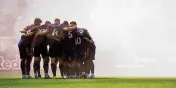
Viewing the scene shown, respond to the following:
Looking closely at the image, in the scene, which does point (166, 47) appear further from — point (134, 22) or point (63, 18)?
point (63, 18)

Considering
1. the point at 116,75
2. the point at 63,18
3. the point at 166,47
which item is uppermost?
the point at 63,18

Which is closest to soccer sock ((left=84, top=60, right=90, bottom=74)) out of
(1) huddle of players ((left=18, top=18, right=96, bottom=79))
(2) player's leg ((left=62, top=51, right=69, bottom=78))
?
(1) huddle of players ((left=18, top=18, right=96, bottom=79))

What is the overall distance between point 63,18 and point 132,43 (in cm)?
125

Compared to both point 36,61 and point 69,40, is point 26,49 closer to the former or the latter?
point 36,61

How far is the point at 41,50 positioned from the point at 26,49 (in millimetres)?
229

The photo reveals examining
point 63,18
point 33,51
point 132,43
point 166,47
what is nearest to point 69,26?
point 63,18

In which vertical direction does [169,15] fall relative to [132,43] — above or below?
above

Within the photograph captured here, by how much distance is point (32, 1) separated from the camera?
7297 mm

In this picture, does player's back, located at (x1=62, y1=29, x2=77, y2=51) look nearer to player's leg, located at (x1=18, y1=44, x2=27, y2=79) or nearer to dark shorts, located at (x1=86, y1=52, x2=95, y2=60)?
dark shorts, located at (x1=86, y1=52, x2=95, y2=60)

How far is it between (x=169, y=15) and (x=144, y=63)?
92 centimetres

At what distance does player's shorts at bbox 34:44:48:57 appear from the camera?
658cm

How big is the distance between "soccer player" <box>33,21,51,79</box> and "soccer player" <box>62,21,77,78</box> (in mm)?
288

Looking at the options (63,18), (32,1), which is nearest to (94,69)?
(63,18)

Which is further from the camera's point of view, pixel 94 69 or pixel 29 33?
pixel 94 69
